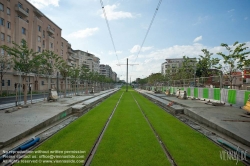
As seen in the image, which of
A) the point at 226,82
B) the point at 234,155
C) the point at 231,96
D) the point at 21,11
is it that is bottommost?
the point at 234,155

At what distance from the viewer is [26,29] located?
4034 cm

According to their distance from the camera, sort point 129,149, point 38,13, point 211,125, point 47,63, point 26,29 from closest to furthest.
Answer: point 129,149 → point 211,125 → point 47,63 → point 26,29 → point 38,13

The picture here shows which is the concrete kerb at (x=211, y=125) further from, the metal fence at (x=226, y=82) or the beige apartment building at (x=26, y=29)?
the beige apartment building at (x=26, y=29)

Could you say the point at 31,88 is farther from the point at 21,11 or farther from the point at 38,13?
the point at 38,13

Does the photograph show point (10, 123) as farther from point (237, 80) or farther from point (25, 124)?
point (237, 80)

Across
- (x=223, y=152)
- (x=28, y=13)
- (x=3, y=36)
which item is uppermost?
(x=28, y=13)

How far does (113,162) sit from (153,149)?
5.18 feet

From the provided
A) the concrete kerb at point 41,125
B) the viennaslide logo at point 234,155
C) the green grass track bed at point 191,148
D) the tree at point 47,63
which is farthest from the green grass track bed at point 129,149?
the tree at point 47,63

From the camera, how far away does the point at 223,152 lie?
5484 millimetres

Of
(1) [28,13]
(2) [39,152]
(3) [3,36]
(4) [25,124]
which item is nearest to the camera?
(2) [39,152]

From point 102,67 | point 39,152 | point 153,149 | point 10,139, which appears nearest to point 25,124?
point 10,139

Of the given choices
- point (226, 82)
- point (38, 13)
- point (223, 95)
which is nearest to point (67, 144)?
point (223, 95)

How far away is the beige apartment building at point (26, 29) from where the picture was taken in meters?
33.3

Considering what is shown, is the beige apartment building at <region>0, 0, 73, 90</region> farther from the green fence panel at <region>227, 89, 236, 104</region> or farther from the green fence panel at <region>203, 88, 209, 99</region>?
the green fence panel at <region>227, 89, 236, 104</region>
